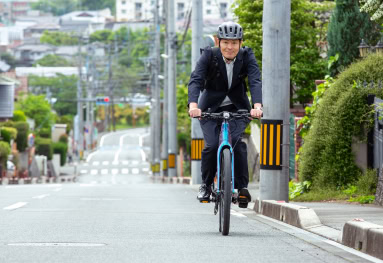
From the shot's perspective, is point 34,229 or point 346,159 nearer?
point 34,229

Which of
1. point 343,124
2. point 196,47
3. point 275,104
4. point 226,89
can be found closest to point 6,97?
point 196,47

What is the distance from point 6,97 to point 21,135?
482 centimetres

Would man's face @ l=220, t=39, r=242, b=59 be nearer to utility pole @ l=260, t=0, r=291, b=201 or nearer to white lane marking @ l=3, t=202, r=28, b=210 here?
utility pole @ l=260, t=0, r=291, b=201

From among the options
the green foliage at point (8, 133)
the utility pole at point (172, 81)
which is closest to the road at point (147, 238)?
the utility pole at point (172, 81)

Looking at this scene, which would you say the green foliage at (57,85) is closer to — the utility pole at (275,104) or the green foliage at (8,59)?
the green foliage at (8,59)

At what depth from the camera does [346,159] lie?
15.6 meters

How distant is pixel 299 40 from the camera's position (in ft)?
96.6

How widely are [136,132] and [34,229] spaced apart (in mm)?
141830

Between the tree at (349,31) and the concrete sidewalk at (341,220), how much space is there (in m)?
8.32

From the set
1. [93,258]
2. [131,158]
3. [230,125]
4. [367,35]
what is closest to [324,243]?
[230,125]

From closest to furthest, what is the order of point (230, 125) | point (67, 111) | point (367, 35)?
point (230, 125) → point (367, 35) → point (67, 111)

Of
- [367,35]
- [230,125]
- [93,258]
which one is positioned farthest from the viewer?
[367,35]

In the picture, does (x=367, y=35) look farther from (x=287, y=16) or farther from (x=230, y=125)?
(x=230, y=125)

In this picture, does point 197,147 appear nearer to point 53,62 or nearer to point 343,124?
point 343,124
